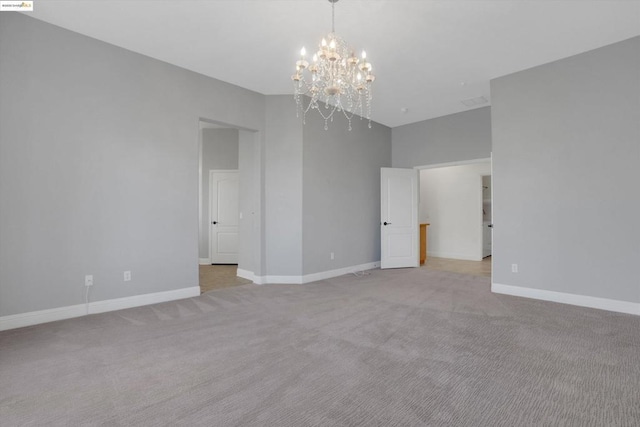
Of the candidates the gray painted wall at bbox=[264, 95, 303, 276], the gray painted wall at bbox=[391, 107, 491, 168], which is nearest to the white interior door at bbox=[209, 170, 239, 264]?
the gray painted wall at bbox=[264, 95, 303, 276]

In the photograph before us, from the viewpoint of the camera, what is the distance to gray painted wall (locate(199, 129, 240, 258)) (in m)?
7.15

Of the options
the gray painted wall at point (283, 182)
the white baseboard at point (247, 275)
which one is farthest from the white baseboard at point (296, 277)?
the gray painted wall at point (283, 182)

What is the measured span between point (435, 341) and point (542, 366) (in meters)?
0.77

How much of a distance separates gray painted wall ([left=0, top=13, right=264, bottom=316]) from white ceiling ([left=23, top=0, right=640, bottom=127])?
1.13 feet

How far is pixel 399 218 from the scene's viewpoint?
21.4ft

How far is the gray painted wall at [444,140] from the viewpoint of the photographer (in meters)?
5.60

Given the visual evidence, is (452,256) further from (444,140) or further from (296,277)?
(296,277)

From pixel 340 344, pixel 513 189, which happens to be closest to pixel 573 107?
pixel 513 189

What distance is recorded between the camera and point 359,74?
306 cm

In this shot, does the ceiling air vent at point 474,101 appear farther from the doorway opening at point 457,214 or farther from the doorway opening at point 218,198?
the doorway opening at point 218,198

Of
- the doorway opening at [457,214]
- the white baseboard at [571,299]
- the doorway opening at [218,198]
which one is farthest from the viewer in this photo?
the doorway opening at [457,214]

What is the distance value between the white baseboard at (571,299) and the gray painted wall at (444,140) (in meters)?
2.50

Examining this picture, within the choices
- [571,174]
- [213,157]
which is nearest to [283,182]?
Answer: [213,157]

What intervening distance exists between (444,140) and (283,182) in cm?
347
